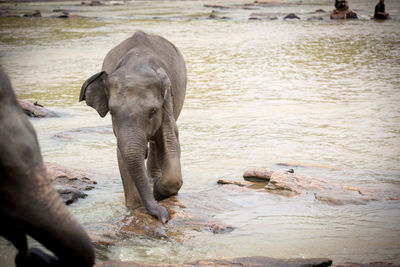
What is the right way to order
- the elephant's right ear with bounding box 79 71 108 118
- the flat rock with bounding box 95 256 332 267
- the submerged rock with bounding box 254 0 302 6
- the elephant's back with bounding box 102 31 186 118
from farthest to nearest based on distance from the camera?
1. the submerged rock with bounding box 254 0 302 6
2. the elephant's back with bounding box 102 31 186 118
3. the elephant's right ear with bounding box 79 71 108 118
4. the flat rock with bounding box 95 256 332 267

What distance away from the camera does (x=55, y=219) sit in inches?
107

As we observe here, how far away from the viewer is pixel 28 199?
2.67m

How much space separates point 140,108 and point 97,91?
2.48 feet

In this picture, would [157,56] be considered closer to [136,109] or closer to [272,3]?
[136,109]

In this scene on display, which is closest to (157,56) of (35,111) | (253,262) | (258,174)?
(258,174)

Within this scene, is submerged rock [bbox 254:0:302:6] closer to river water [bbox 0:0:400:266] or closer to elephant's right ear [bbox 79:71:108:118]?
river water [bbox 0:0:400:266]

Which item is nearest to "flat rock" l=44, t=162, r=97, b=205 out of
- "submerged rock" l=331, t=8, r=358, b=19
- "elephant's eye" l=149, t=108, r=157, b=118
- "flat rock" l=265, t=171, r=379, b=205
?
"elephant's eye" l=149, t=108, r=157, b=118

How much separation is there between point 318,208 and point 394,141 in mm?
3203

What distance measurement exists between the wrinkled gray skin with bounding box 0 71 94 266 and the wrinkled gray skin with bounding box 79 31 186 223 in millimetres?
2666

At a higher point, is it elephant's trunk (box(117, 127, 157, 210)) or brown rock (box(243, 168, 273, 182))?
elephant's trunk (box(117, 127, 157, 210))

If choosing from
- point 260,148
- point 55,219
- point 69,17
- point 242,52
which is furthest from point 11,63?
point 69,17

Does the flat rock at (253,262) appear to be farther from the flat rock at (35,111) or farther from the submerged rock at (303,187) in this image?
the flat rock at (35,111)

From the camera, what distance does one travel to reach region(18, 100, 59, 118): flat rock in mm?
11055

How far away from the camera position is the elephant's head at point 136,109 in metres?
5.45
